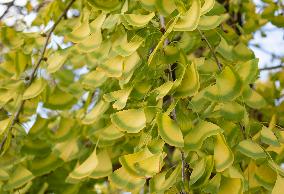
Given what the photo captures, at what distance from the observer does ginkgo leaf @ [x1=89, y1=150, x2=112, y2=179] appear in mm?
808

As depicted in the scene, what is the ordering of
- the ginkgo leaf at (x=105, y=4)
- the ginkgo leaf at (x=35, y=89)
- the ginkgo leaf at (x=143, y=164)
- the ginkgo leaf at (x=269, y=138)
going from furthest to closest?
the ginkgo leaf at (x=35, y=89) < the ginkgo leaf at (x=105, y=4) < the ginkgo leaf at (x=269, y=138) < the ginkgo leaf at (x=143, y=164)

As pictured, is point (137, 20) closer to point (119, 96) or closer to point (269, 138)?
point (119, 96)

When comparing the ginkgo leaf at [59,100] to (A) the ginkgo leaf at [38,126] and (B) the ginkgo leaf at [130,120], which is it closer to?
(A) the ginkgo leaf at [38,126]

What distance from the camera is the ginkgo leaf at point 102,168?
2.65 feet

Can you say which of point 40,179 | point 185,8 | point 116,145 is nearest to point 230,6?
point 116,145

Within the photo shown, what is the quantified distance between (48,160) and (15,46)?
0.72 feet

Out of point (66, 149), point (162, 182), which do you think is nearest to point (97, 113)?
point (66, 149)

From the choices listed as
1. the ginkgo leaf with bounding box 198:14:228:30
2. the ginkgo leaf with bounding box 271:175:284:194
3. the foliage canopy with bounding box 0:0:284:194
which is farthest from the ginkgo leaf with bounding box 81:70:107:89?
the ginkgo leaf with bounding box 271:175:284:194

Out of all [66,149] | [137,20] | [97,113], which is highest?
[137,20]

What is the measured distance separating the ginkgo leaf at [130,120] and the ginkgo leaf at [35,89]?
27 centimetres

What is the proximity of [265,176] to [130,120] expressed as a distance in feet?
0.67

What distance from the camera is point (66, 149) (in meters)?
0.99

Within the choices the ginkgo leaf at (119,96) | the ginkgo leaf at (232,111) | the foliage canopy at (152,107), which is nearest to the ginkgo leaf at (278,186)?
the foliage canopy at (152,107)

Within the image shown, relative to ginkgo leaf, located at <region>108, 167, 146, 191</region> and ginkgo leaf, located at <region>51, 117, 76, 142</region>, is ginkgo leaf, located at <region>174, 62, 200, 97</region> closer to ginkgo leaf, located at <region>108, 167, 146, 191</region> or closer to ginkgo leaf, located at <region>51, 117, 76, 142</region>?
ginkgo leaf, located at <region>108, 167, 146, 191</region>
